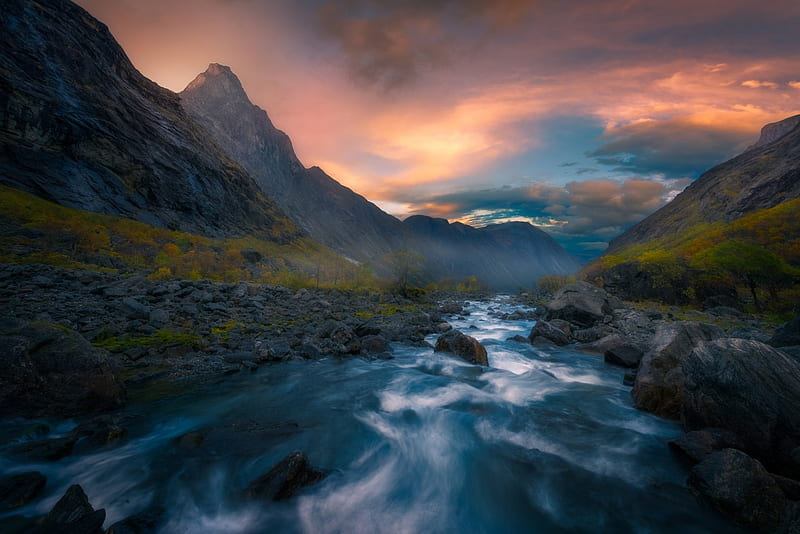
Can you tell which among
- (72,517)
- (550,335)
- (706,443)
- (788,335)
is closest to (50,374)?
(72,517)

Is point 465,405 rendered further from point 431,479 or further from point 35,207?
point 35,207

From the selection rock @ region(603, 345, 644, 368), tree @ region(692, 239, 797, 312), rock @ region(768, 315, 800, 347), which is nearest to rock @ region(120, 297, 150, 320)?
rock @ region(603, 345, 644, 368)

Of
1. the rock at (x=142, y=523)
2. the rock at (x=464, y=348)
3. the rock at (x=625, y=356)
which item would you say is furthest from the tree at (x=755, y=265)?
the rock at (x=142, y=523)

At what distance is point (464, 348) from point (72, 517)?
14569 millimetres

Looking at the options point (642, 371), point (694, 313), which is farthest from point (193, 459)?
point (694, 313)

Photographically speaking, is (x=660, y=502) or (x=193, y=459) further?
(x=193, y=459)

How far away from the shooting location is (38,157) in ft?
184

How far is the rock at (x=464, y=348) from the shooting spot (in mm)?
15688

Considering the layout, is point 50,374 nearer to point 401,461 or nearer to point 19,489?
point 19,489

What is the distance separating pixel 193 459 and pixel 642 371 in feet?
46.5

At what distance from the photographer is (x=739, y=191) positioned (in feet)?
409

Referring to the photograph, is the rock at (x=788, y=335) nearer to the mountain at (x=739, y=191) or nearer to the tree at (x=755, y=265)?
the tree at (x=755, y=265)

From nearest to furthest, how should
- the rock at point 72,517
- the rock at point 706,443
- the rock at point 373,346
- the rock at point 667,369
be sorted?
the rock at point 72,517, the rock at point 706,443, the rock at point 667,369, the rock at point 373,346

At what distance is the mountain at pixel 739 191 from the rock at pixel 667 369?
13553 cm
